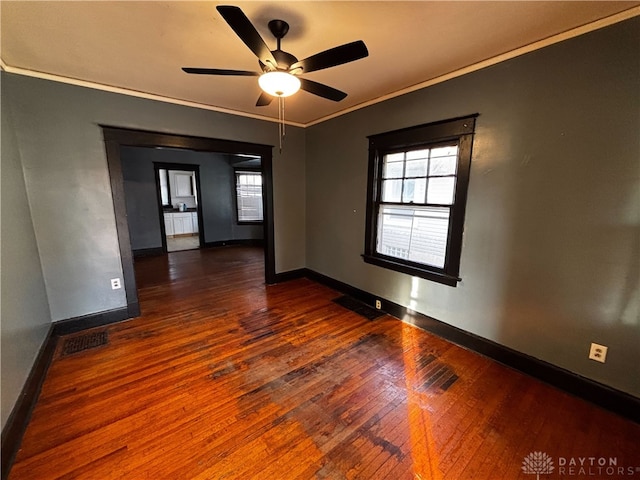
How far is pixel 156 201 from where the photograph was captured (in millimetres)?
5977

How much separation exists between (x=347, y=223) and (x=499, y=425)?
2.53 meters

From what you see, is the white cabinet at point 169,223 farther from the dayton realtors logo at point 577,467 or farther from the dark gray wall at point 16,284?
the dayton realtors logo at point 577,467

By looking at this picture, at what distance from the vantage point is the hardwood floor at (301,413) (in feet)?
4.58

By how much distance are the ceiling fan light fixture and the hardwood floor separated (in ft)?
7.00

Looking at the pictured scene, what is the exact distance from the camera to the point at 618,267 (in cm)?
166

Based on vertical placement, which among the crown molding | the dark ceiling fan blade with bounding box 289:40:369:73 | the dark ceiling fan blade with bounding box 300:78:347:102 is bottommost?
the dark ceiling fan blade with bounding box 300:78:347:102

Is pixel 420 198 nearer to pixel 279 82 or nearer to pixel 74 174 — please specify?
pixel 279 82

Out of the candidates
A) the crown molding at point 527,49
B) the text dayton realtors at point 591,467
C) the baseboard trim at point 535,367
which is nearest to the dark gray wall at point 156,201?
the crown molding at point 527,49

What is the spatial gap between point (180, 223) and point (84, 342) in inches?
267

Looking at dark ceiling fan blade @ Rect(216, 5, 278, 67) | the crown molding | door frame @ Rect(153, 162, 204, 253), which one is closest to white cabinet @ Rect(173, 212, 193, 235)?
door frame @ Rect(153, 162, 204, 253)

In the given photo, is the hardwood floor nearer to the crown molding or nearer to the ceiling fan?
the ceiling fan

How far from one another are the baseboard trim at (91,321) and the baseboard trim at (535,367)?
312 cm

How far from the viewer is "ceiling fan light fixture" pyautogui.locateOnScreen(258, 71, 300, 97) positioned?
161 cm

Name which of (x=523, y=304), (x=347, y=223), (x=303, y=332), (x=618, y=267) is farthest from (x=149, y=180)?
(x=618, y=267)
